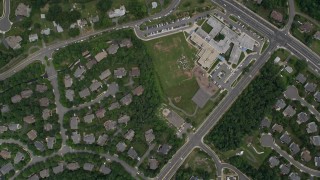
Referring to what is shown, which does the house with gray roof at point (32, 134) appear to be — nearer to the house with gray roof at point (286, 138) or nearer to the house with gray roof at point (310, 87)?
the house with gray roof at point (286, 138)

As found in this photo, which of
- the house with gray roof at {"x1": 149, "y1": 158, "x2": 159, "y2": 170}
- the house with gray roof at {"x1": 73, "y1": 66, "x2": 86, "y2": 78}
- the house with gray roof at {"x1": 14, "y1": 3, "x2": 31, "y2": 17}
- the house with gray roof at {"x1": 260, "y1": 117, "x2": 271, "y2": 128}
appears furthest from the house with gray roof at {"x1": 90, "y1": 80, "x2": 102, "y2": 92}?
the house with gray roof at {"x1": 260, "y1": 117, "x2": 271, "y2": 128}

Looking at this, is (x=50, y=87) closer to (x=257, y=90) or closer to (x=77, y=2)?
(x=77, y=2)

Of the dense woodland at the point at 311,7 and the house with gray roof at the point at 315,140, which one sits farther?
the dense woodland at the point at 311,7

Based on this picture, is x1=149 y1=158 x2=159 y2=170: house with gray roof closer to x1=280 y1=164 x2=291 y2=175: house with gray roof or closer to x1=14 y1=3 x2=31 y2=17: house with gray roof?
x1=280 y1=164 x2=291 y2=175: house with gray roof

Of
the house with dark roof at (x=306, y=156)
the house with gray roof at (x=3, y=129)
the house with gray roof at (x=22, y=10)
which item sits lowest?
the house with gray roof at (x=3, y=129)

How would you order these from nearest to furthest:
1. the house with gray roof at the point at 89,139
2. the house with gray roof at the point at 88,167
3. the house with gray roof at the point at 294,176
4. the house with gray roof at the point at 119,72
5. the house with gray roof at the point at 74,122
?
the house with gray roof at the point at 294,176 → the house with gray roof at the point at 88,167 → the house with gray roof at the point at 89,139 → the house with gray roof at the point at 74,122 → the house with gray roof at the point at 119,72

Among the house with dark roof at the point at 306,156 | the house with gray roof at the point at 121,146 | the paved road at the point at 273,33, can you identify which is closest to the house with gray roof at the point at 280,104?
the paved road at the point at 273,33
